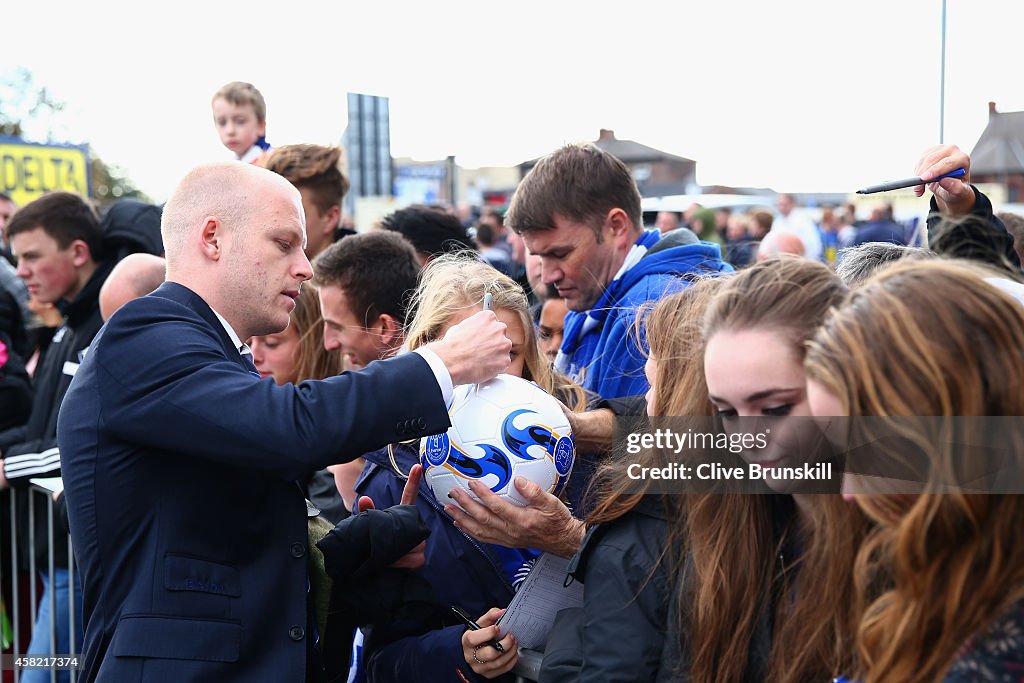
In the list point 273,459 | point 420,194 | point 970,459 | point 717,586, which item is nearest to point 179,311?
point 273,459

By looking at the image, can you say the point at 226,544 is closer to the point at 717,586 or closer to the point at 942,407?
the point at 717,586

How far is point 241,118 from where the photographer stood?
20.3 ft

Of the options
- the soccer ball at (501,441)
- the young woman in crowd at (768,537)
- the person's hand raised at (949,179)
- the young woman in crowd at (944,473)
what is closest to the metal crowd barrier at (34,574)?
the soccer ball at (501,441)

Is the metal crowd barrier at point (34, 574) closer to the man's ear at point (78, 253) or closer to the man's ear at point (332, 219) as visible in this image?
the man's ear at point (78, 253)

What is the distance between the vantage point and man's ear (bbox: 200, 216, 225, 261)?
7.89ft

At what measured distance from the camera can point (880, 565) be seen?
161cm

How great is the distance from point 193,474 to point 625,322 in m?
1.78

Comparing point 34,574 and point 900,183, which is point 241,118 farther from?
point 900,183

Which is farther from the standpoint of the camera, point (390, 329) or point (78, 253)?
point (78, 253)

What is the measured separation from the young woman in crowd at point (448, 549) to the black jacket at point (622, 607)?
453 millimetres

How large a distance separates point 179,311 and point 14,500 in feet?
8.48

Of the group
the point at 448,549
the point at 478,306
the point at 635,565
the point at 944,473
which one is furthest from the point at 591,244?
the point at 944,473

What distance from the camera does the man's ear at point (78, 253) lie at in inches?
188

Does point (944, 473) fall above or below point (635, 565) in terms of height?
above
